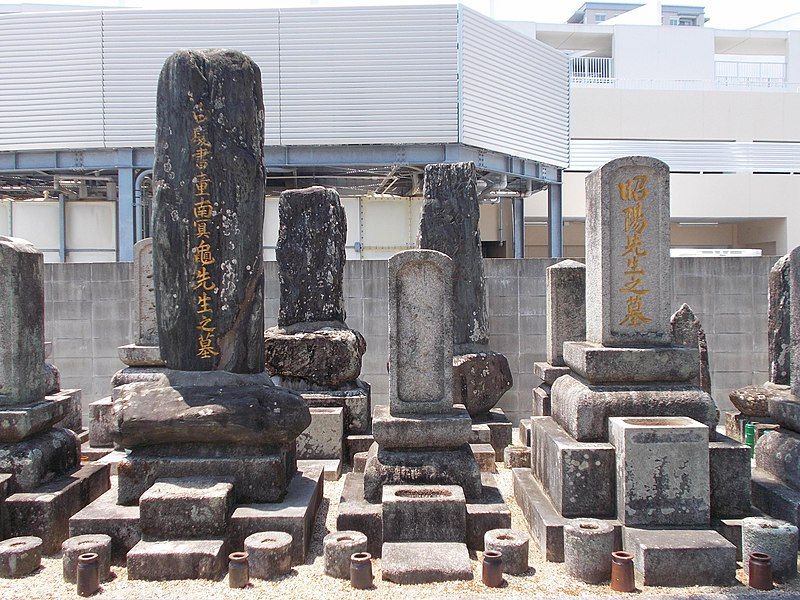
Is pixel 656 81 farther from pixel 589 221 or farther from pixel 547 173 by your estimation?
pixel 589 221

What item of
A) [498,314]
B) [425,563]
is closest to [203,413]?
[425,563]

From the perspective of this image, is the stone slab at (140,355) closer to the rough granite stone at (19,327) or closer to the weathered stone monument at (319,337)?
the weathered stone monument at (319,337)

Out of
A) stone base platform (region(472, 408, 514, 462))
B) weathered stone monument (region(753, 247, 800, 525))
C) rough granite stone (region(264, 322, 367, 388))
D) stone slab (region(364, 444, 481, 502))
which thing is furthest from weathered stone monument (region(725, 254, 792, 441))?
rough granite stone (region(264, 322, 367, 388))

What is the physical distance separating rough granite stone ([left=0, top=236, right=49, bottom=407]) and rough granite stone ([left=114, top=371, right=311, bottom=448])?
86 centimetres

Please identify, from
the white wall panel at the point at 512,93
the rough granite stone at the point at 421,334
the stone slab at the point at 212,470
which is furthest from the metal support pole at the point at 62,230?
the rough granite stone at the point at 421,334

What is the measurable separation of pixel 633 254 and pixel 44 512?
451cm

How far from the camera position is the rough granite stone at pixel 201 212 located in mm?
4750

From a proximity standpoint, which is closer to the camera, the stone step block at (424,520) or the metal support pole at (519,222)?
the stone step block at (424,520)

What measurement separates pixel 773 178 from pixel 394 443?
18994mm

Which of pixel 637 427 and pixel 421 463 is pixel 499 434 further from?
pixel 637 427

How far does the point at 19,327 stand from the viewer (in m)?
4.89

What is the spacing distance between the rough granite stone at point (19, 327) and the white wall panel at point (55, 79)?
10149mm

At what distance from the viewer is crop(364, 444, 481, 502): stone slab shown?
4.72 metres

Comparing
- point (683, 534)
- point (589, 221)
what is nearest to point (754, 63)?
point (589, 221)
